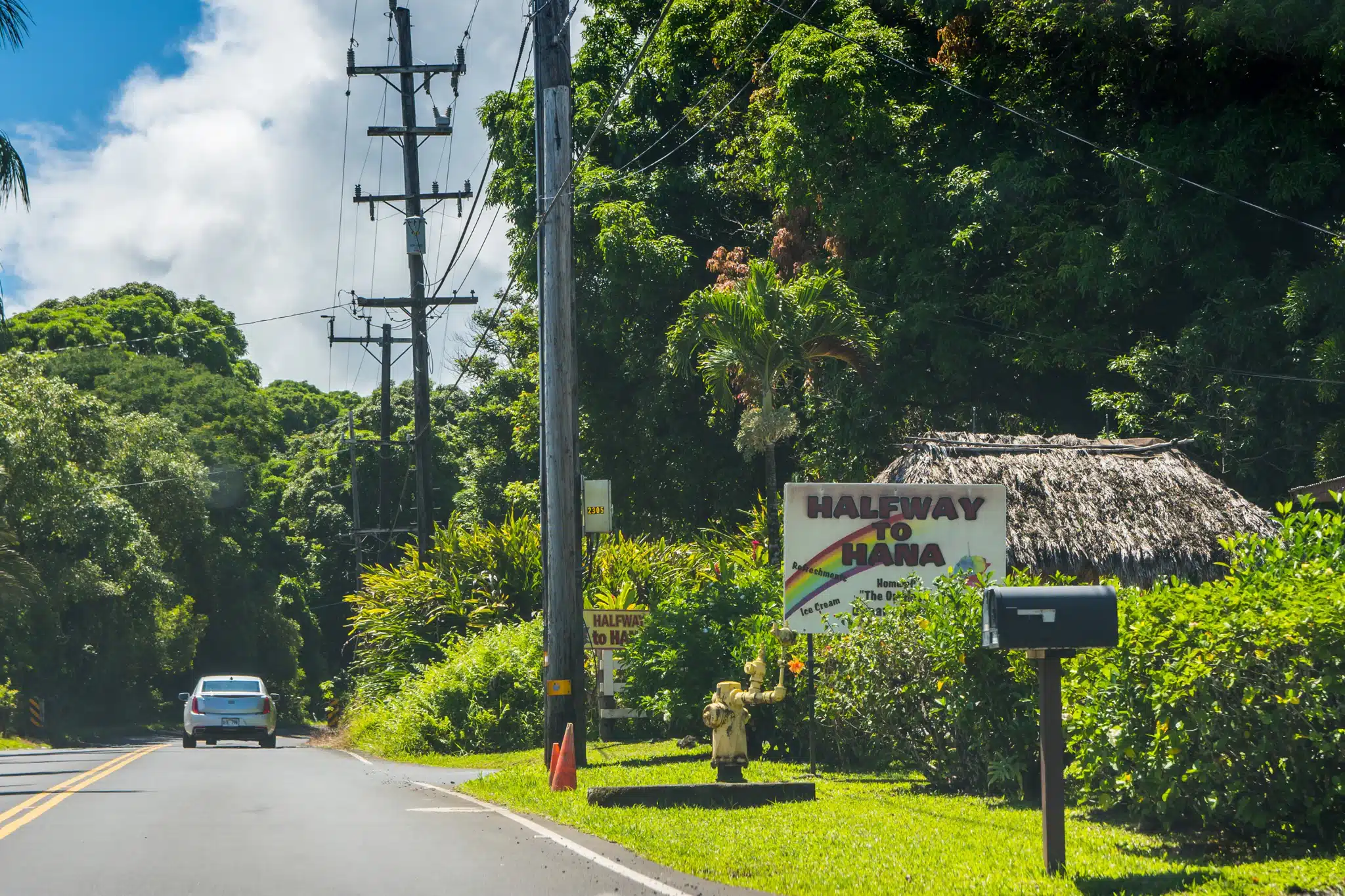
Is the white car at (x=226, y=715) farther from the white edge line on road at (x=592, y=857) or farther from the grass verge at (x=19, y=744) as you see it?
the white edge line on road at (x=592, y=857)

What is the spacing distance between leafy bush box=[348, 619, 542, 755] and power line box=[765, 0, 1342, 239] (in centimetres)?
1133

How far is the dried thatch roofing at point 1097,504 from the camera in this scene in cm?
1920

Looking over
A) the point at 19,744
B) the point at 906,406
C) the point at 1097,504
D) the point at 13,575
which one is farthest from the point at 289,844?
the point at 19,744

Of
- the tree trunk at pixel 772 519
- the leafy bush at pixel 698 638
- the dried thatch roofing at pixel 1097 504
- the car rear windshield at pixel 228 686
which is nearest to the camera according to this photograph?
the leafy bush at pixel 698 638

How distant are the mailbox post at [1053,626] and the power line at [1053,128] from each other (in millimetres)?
12309

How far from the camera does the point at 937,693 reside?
44.1ft

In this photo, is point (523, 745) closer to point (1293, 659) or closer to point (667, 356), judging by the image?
point (667, 356)

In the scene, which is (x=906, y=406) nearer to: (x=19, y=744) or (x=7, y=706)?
(x=19, y=744)

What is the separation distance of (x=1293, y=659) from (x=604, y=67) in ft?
87.9

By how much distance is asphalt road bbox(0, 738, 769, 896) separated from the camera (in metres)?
8.75

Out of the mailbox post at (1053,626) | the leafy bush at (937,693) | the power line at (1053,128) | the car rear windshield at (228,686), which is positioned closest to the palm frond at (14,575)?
the car rear windshield at (228,686)

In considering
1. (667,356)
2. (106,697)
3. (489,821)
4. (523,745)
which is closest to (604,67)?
(667,356)

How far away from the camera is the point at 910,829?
1107 centimetres

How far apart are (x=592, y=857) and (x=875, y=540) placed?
6840 millimetres
